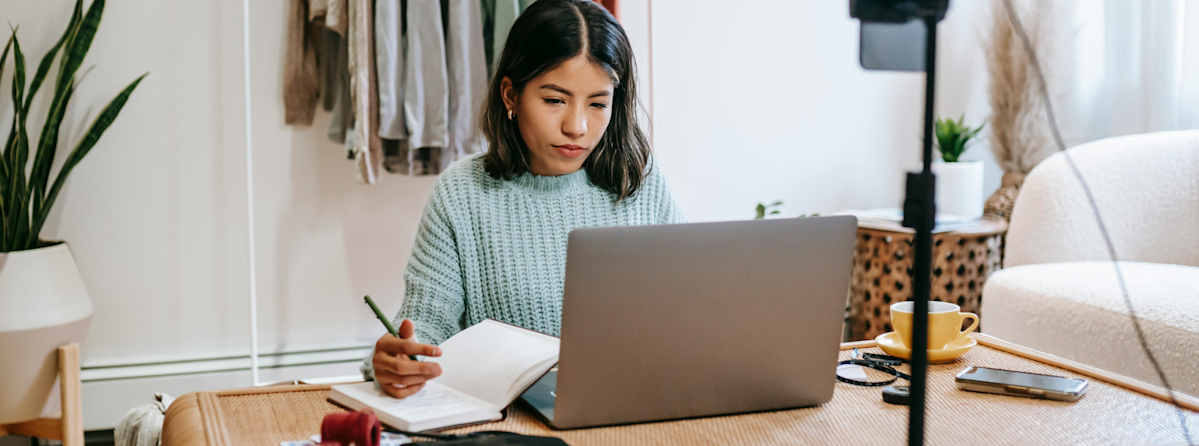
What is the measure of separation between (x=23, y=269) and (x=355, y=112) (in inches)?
28.8

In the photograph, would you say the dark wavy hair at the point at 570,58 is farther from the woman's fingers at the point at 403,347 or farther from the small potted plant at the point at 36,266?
the small potted plant at the point at 36,266

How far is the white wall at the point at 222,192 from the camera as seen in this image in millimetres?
1995

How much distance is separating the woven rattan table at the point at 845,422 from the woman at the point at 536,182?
0.30m

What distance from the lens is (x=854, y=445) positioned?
26.0 inches

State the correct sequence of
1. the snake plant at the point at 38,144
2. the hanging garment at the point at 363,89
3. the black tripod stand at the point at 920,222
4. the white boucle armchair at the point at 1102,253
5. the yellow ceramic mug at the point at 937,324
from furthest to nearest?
1. the hanging garment at the point at 363,89
2. the snake plant at the point at 38,144
3. the white boucle armchair at the point at 1102,253
4. the yellow ceramic mug at the point at 937,324
5. the black tripod stand at the point at 920,222

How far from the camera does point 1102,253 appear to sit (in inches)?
73.2

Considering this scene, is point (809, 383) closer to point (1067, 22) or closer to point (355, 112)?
point (355, 112)

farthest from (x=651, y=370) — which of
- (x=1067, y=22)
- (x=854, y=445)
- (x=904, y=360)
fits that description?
(x=1067, y=22)

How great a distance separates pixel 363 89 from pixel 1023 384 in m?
1.51

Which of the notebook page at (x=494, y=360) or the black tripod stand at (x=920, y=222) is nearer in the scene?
the black tripod stand at (x=920, y=222)

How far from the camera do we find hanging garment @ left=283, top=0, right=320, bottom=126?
2.01 metres

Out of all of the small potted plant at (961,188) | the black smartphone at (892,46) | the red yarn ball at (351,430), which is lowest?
the red yarn ball at (351,430)

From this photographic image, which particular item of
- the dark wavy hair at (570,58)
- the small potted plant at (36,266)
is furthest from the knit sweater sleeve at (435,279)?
the small potted plant at (36,266)

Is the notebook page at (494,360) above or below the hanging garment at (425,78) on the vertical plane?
below
